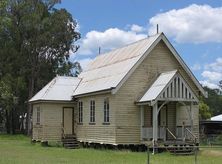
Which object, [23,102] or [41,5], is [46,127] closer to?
[41,5]

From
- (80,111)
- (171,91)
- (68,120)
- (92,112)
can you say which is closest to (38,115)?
(68,120)

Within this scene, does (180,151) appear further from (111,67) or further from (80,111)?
(80,111)

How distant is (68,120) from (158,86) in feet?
36.4

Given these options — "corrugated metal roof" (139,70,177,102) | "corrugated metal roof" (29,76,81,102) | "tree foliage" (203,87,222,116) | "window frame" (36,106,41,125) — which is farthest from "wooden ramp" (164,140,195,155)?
"tree foliage" (203,87,222,116)

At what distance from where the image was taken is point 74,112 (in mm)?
42062

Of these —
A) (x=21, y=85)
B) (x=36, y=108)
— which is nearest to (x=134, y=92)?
(x=36, y=108)

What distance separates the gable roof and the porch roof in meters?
2.10

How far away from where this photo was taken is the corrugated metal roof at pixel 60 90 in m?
41.8

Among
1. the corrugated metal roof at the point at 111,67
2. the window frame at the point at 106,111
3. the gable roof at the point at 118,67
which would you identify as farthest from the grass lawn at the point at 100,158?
the corrugated metal roof at the point at 111,67

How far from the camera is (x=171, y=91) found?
1296 inches

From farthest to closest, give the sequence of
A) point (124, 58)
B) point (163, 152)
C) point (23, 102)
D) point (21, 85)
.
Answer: point (23, 102) → point (21, 85) → point (124, 58) → point (163, 152)

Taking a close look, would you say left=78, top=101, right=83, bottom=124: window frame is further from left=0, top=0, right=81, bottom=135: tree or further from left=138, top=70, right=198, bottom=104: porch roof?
left=0, top=0, right=81, bottom=135: tree

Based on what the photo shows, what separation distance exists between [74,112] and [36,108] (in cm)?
406

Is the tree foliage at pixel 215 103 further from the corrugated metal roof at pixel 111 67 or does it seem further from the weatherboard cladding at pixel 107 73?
the corrugated metal roof at pixel 111 67
